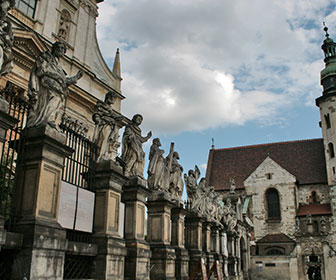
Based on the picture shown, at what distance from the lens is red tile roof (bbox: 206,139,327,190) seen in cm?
4439

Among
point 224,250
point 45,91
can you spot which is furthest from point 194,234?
point 45,91

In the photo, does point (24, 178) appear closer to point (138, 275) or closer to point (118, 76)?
point (138, 275)

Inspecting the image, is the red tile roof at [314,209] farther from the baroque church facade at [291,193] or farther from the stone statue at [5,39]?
the stone statue at [5,39]

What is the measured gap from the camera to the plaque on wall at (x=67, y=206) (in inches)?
285

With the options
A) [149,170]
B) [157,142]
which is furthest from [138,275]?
[157,142]

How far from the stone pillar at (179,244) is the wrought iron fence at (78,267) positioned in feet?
15.0

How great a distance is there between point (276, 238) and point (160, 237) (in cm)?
3122

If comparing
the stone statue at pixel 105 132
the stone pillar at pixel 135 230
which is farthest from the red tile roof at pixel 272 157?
the stone statue at pixel 105 132

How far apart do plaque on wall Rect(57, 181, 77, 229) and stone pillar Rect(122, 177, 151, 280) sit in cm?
198

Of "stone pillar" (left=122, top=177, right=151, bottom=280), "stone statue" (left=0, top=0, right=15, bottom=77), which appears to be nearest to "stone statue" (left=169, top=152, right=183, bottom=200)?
"stone pillar" (left=122, top=177, right=151, bottom=280)

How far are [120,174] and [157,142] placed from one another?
3.28 meters

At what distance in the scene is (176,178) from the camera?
12445 mm

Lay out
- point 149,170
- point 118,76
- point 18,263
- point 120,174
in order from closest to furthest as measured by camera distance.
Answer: point 18,263 → point 120,174 → point 149,170 → point 118,76

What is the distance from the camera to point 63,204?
7.32 m
